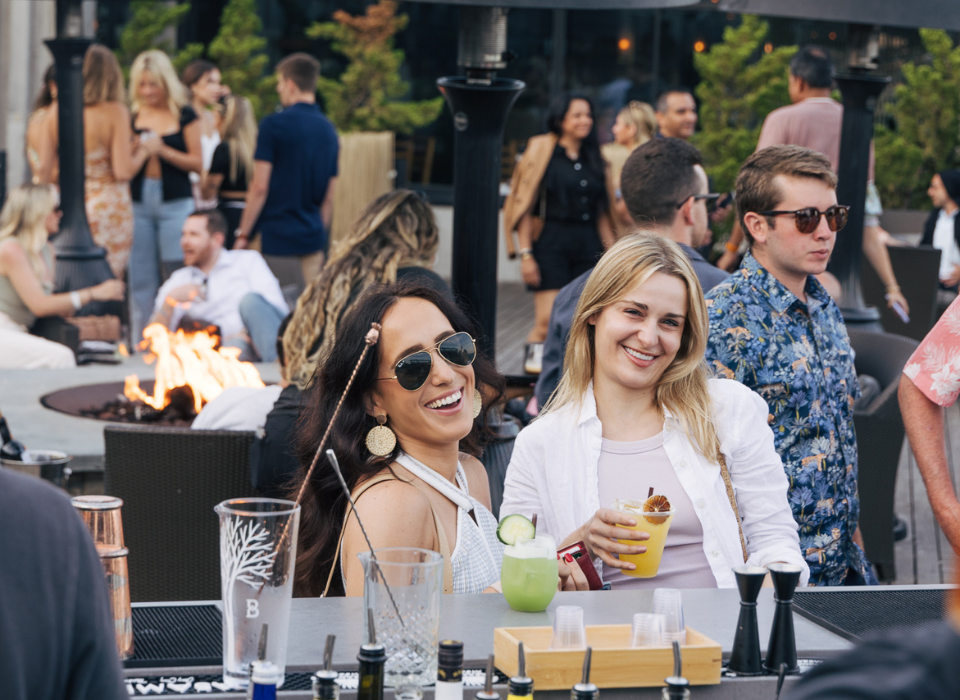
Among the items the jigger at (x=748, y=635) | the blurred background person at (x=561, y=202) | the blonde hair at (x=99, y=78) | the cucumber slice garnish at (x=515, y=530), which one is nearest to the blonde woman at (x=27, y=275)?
the blonde hair at (x=99, y=78)

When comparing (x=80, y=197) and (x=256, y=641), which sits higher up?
(x=80, y=197)

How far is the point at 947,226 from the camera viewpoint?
32.7ft

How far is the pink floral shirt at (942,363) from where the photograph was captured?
3.07m

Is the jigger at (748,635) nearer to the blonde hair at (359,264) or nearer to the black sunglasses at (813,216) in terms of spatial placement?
the black sunglasses at (813,216)

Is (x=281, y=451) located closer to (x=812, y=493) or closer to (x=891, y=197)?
(x=812, y=493)

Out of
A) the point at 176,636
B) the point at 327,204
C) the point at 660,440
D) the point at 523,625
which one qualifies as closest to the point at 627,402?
the point at 660,440

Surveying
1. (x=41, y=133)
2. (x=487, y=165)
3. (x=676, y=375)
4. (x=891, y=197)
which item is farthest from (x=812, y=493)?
(x=891, y=197)

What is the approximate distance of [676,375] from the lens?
2.89 meters

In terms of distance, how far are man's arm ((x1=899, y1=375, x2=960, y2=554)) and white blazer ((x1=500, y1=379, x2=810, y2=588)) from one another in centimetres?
48

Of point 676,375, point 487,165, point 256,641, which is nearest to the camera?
point 256,641

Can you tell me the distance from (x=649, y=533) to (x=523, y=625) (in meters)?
0.60

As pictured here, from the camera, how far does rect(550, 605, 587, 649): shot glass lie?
5.77 feet

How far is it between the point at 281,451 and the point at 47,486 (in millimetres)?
2534

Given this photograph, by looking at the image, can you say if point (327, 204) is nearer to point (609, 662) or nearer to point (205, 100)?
point (205, 100)
